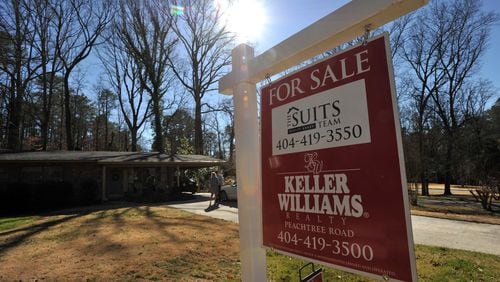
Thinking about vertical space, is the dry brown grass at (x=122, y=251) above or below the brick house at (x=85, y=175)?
below

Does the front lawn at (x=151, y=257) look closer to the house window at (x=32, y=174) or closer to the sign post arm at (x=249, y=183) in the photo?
the sign post arm at (x=249, y=183)

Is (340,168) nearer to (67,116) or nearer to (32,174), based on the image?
(32,174)

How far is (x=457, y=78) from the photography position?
33.9m

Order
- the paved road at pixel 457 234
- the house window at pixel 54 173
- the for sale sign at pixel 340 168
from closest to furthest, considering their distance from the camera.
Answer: the for sale sign at pixel 340 168 < the paved road at pixel 457 234 < the house window at pixel 54 173

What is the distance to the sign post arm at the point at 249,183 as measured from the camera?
2.62 metres

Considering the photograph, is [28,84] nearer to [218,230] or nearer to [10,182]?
[10,182]

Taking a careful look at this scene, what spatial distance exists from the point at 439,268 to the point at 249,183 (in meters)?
4.77

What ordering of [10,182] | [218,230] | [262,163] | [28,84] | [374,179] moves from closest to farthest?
[374,179]
[262,163]
[218,230]
[10,182]
[28,84]

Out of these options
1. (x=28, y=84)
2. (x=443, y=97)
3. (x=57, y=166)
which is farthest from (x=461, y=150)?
(x=28, y=84)

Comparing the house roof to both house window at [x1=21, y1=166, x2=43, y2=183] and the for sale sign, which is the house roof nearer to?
house window at [x1=21, y1=166, x2=43, y2=183]

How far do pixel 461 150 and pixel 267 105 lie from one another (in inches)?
1424

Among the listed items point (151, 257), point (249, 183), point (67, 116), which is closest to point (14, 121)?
point (67, 116)

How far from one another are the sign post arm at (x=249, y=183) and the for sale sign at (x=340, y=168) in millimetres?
130

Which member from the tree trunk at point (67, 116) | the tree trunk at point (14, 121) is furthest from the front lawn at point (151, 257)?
the tree trunk at point (14, 121)
